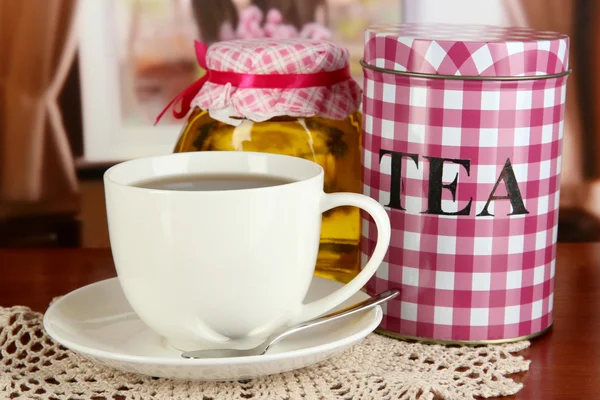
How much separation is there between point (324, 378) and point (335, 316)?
50 millimetres

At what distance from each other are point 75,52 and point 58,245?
0.79 feet

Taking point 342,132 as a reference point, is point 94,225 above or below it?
below

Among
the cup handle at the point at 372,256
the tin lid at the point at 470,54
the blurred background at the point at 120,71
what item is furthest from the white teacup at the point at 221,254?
the blurred background at the point at 120,71

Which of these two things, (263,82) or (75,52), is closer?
(263,82)

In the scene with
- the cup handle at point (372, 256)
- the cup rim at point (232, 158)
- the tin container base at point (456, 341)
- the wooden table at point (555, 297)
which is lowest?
the wooden table at point (555, 297)

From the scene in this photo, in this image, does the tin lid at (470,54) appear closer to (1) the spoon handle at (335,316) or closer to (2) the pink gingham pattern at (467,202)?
(2) the pink gingham pattern at (467,202)

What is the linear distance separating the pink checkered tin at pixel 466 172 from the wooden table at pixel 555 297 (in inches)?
1.4

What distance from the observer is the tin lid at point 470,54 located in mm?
584

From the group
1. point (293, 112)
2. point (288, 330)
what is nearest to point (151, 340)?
point (288, 330)

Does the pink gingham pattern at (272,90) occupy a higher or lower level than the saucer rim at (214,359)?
higher

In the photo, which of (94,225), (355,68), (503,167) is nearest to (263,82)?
(503,167)

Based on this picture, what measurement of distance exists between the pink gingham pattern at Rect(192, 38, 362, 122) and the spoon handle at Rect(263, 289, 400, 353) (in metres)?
0.17

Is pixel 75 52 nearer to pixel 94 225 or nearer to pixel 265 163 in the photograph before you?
pixel 94 225

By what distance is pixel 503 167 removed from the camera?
0.61 meters
